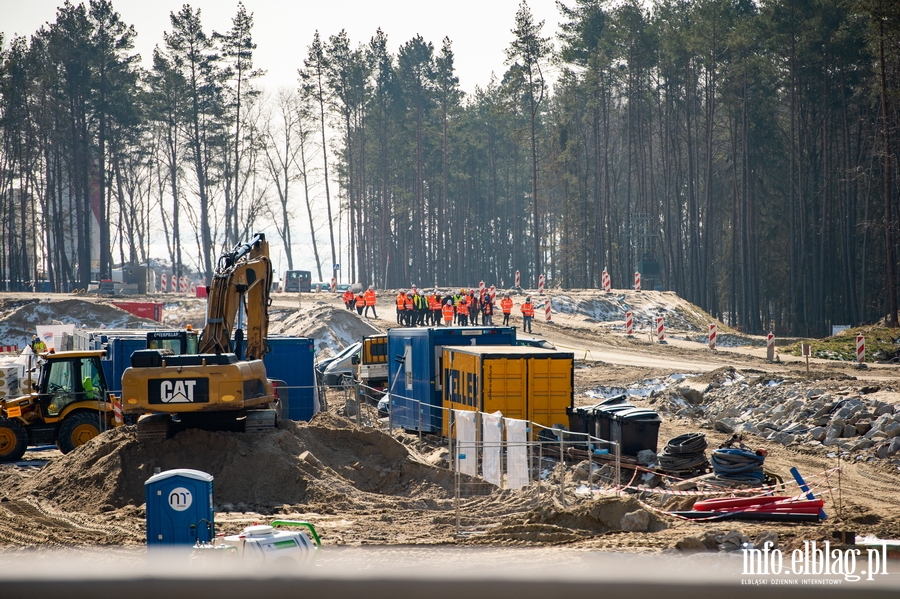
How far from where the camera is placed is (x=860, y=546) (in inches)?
353

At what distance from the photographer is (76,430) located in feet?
65.0

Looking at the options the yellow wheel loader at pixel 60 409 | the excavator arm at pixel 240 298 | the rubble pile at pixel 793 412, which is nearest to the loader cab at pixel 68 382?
the yellow wheel loader at pixel 60 409

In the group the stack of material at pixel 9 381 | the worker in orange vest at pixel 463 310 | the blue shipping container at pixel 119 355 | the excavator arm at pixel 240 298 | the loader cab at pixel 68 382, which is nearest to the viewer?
the excavator arm at pixel 240 298

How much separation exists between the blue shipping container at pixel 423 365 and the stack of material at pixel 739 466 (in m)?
6.74

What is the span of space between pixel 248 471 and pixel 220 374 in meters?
1.79

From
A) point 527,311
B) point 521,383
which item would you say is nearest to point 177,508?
point 521,383

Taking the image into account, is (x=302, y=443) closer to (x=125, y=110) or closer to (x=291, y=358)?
(x=291, y=358)

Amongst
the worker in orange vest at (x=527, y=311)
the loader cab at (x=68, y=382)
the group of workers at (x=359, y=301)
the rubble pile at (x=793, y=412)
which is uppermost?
the group of workers at (x=359, y=301)

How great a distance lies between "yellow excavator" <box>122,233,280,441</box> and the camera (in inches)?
621

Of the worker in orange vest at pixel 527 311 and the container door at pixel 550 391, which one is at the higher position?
the worker in orange vest at pixel 527 311

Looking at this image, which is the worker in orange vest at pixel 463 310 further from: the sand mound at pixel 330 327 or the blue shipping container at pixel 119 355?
the blue shipping container at pixel 119 355

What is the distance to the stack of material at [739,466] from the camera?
14.3 m

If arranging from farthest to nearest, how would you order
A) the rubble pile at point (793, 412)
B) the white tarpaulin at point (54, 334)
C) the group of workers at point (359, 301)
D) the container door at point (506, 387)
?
the group of workers at point (359, 301) < the white tarpaulin at point (54, 334) < the rubble pile at point (793, 412) < the container door at point (506, 387)

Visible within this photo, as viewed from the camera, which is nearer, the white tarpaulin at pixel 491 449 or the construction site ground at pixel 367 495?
the construction site ground at pixel 367 495
